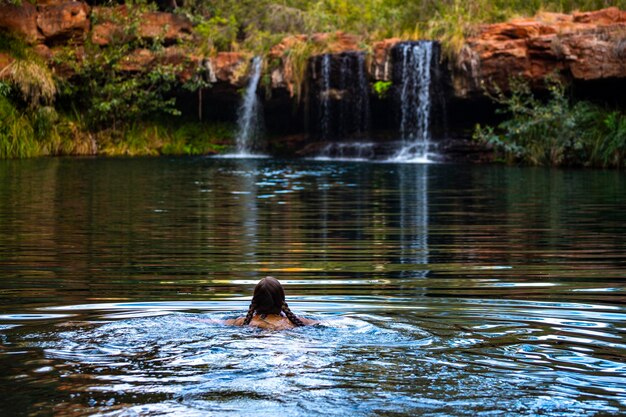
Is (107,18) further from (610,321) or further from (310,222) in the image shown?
(610,321)

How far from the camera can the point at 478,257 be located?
9070 mm

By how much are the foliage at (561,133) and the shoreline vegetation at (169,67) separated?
19 centimetres

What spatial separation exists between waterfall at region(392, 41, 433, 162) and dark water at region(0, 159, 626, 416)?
1611cm

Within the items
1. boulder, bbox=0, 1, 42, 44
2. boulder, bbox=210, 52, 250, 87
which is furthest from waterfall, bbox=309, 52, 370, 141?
boulder, bbox=0, 1, 42, 44

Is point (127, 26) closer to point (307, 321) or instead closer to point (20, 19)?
point (20, 19)

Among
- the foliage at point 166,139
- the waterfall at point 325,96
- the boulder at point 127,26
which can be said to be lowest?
the foliage at point 166,139

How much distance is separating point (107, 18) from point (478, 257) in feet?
94.3

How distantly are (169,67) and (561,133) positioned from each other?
1442 cm

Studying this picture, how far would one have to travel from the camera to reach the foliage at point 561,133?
25500 mm

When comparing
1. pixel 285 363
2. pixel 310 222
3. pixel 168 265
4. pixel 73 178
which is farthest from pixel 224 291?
pixel 73 178

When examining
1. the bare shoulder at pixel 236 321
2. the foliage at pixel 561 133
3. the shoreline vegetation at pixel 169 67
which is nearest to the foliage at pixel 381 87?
the shoreline vegetation at pixel 169 67

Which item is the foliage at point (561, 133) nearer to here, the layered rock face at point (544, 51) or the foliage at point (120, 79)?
the layered rock face at point (544, 51)

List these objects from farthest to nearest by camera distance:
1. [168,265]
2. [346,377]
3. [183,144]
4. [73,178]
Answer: [183,144], [73,178], [168,265], [346,377]

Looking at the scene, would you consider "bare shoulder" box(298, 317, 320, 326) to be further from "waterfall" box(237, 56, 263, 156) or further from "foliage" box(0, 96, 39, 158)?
"waterfall" box(237, 56, 263, 156)
